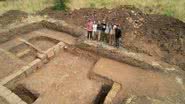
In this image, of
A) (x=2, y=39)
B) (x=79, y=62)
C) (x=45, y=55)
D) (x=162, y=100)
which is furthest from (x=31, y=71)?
(x=162, y=100)

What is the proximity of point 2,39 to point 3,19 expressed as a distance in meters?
3.06

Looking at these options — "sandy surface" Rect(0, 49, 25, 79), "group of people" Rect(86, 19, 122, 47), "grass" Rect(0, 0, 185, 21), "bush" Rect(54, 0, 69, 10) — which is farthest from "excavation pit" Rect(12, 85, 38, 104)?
"bush" Rect(54, 0, 69, 10)

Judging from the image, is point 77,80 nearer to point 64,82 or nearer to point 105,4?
point 64,82

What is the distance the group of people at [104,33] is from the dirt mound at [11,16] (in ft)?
16.1

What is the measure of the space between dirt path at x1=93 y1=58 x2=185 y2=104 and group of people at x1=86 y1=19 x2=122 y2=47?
4.62ft

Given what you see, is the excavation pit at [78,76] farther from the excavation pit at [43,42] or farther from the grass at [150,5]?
the grass at [150,5]

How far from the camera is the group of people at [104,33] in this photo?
9.73m

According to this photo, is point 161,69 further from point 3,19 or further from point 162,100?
point 3,19

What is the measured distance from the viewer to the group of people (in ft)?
31.9

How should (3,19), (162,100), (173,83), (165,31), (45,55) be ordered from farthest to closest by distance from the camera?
(3,19) < (165,31) < (45,55) < (173,83) < (162,100)

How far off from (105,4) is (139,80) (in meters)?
8.23

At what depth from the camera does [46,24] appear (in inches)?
461

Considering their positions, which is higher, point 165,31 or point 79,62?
point 165,31

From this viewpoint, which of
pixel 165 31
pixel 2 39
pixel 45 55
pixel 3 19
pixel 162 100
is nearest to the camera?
pixel 162 100
